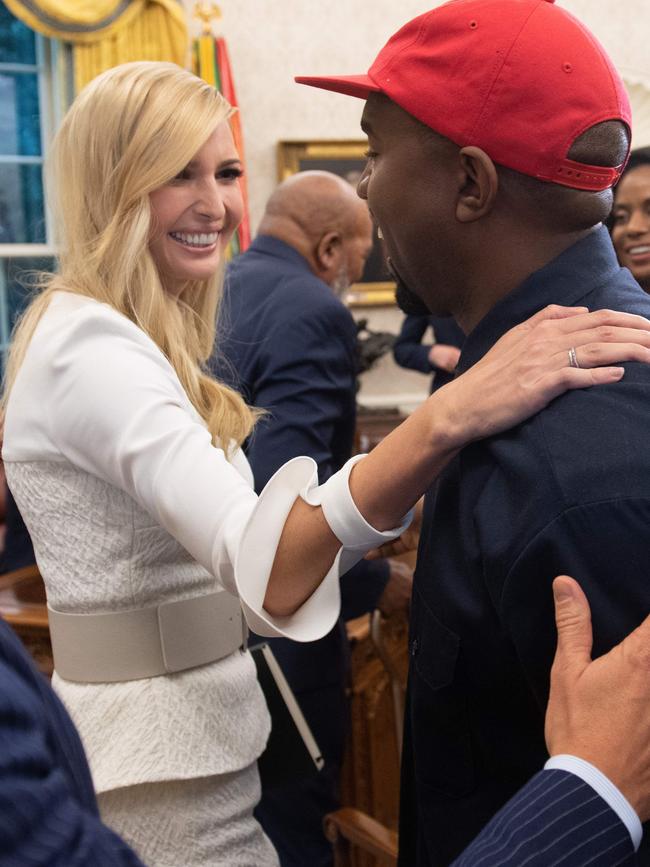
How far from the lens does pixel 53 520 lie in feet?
4.79

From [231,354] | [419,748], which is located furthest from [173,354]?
[231,354]

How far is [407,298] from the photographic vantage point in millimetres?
1346

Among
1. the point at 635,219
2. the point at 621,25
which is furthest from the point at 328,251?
the point at 621,25

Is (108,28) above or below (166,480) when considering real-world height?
below

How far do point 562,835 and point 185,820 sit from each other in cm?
73

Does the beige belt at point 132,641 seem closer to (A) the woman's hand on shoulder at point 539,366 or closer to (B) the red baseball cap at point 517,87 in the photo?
(A) the woman's hand on shoulder at point 539,366

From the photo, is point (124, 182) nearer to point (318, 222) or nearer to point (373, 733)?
point (318, 222)

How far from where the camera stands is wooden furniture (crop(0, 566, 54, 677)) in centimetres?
261

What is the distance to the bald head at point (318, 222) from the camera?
9.41 ft

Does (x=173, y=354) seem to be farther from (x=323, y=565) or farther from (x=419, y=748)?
(x=419, y=748)

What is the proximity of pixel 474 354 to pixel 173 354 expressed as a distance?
544 mm

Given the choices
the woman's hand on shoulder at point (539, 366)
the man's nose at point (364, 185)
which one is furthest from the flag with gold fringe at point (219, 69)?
the woman's hand on shoulder at point (539, 366)

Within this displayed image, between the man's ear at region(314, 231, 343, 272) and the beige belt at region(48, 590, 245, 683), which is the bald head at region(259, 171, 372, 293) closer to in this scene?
the man's ear at region(314, 231, 343, 272)

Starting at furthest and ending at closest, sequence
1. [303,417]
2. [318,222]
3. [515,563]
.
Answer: [318,222] → [303,417] → [515,563]
